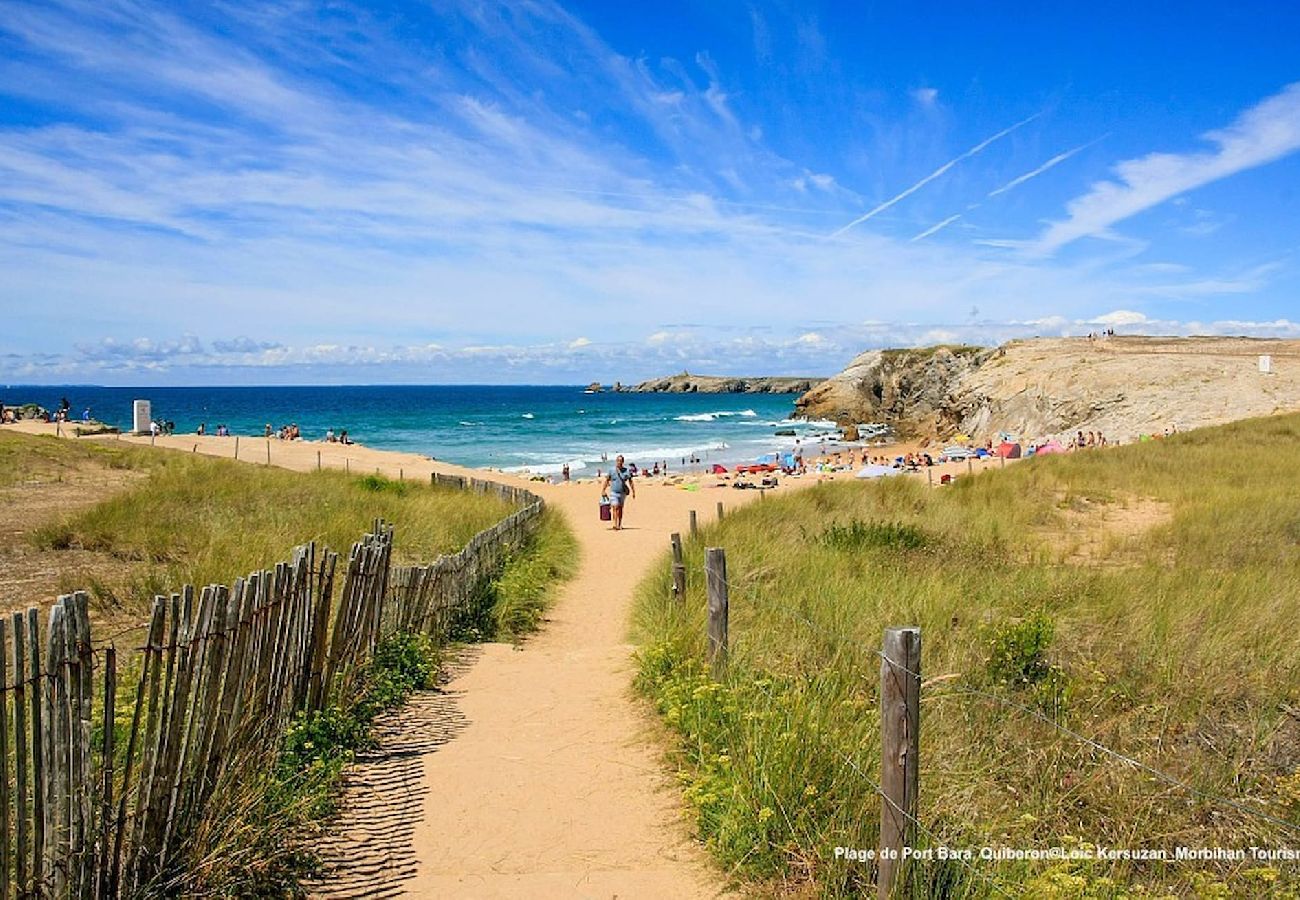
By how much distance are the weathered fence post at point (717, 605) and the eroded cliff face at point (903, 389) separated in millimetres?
54967

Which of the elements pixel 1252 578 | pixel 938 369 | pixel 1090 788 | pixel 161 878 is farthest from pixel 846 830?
pixel 938 369

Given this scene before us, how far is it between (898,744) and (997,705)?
6.92 ft

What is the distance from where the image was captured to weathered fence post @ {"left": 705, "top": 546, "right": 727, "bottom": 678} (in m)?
6.60

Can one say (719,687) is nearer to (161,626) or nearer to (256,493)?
(161,626)

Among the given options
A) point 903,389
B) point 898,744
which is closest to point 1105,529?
point 898,744

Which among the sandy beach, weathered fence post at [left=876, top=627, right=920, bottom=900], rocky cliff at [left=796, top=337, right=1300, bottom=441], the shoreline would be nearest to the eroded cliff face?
rocky cliff at [left=796, top=337, right=1300, bottom=441]

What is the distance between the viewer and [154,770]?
12.6ft

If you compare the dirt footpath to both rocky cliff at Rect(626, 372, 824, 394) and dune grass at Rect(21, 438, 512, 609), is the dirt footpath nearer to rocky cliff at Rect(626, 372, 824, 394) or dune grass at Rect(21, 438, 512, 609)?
dune grass at Rect(21, 438, 512, 609)

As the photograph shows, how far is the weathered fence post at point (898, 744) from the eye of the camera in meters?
3.62

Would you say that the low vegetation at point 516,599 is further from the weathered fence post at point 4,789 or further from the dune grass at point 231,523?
the weathered fence post at point 4,789

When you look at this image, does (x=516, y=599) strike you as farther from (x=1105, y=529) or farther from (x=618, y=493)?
(x=1105, y=529)

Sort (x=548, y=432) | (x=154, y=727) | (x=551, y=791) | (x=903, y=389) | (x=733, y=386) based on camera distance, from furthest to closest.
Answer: (x=733, y=386)
(x=548, y=432)
(x=903, y=389)
(x=551, y=791)
(x=154, y=727)

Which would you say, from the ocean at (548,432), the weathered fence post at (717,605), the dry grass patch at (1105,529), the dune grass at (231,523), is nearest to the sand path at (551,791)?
the weathered fence post at (717,605)

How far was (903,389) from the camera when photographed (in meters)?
76.8
